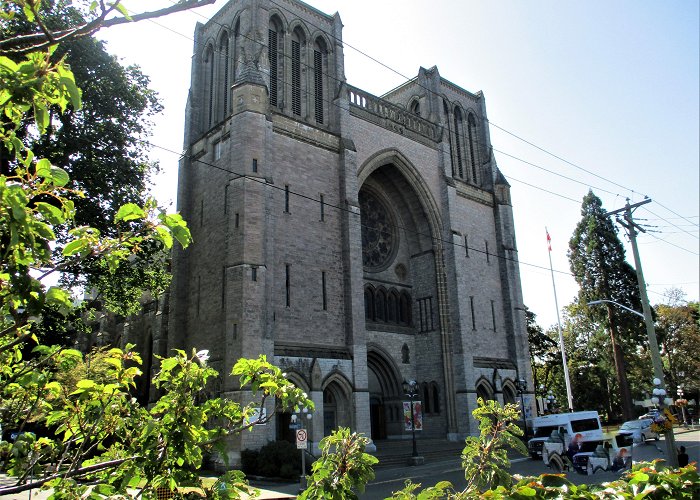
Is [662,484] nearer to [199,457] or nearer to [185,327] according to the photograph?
[199,457]

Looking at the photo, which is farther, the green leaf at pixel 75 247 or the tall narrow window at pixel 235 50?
the tall narrow window at pixel 235 50

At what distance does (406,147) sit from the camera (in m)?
33.1

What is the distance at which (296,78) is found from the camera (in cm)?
2928

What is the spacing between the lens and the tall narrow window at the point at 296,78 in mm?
28859

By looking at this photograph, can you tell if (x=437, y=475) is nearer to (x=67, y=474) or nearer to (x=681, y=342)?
(x=67, y=474)

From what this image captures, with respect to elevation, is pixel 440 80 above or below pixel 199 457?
above

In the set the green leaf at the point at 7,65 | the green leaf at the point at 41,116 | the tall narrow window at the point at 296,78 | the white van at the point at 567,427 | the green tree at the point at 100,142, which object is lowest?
the white van at the point at 567,427

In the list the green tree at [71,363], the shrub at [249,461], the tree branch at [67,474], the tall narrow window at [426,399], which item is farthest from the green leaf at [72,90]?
the tall narrow window at [426,399]

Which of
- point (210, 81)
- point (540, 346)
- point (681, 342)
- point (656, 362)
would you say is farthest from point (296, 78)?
point (681, 342)

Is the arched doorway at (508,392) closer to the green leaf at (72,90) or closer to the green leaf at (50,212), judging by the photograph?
the green leaf at (50,212)

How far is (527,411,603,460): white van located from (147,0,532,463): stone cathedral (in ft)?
17.1

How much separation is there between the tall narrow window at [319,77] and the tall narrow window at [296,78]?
1005mm

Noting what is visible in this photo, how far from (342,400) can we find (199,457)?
23228 mm

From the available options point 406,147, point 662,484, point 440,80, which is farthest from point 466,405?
point 662,484
